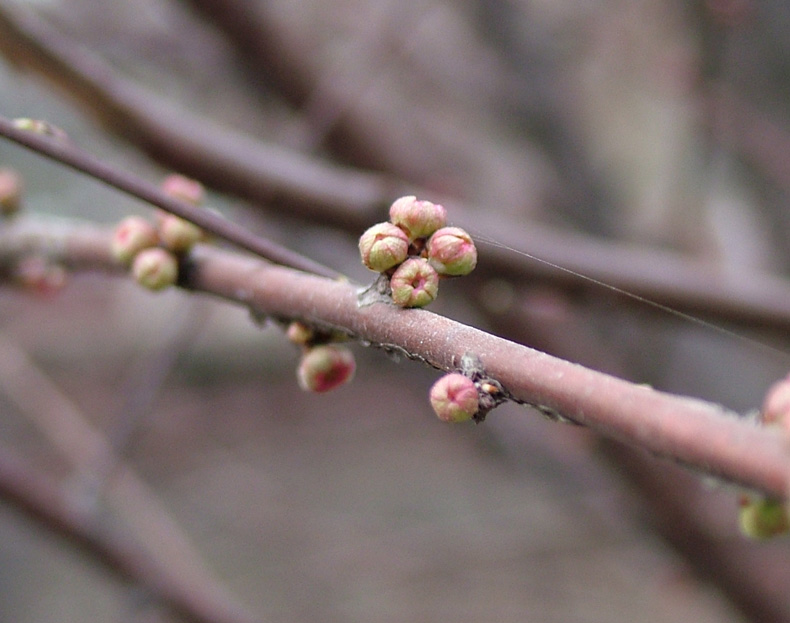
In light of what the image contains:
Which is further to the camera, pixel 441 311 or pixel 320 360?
pixel 441 311

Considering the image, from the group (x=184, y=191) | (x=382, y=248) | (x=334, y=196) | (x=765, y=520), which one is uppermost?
(x=334, y=196)

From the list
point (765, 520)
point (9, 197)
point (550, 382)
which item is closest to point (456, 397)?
point (550, 382)

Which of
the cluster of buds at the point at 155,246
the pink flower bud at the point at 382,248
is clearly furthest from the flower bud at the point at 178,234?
the pink flower bud at the point at 382,248

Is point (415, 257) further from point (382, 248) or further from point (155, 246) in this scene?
point (155, 246)

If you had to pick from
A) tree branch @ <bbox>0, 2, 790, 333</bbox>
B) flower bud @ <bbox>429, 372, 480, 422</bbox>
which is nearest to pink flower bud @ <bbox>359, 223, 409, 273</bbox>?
flower bud @ <bbox>429, 372, 480, 422</bbox>

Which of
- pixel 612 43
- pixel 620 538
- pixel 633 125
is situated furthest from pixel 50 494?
pixel 633 125

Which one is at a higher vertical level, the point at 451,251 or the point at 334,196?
the point at 334,196

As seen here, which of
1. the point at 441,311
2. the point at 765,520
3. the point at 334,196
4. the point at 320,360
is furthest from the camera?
the point at 441,311
